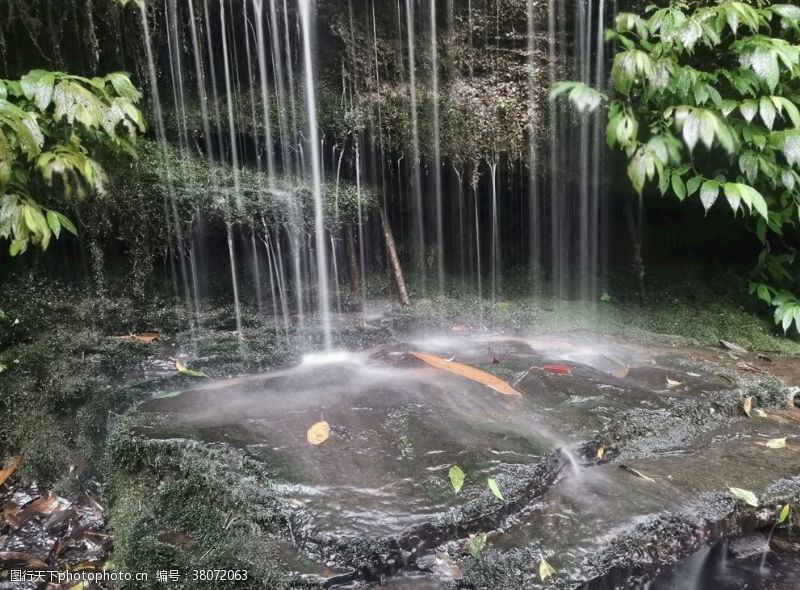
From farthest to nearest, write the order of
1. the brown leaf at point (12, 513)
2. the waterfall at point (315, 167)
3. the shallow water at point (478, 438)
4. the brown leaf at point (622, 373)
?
the waterfall at point (315, 167) < the brown leaf at point (622, 373) < the brown leaf at point (12, 513) < the shallow water at point (478, 438)

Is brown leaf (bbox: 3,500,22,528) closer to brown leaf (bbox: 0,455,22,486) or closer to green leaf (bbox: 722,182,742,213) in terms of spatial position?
brown leaf (bbox: 0,455,22,486)

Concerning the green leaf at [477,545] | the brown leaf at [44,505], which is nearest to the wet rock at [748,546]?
the green leaf at [477,545]

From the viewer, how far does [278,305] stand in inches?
190

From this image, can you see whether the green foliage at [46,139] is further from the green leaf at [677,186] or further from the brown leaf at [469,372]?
the green leaf at [677,186]

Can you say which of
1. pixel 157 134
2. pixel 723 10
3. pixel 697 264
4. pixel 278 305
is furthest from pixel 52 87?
pixel 697 264

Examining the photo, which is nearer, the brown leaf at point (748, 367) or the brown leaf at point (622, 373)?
the brown leaf at point (622, 373)

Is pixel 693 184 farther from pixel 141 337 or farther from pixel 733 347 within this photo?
pixel 141 337

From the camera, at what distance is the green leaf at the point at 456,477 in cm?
215

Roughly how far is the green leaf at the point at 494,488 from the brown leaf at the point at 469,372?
98cm

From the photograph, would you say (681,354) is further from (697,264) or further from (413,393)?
(413,393)

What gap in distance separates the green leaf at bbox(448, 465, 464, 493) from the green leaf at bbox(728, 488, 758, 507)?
1243mm

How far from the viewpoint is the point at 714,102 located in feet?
12.6

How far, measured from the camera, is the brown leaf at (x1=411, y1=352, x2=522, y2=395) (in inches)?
125

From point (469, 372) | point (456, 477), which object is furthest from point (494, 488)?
point (469, 372)
